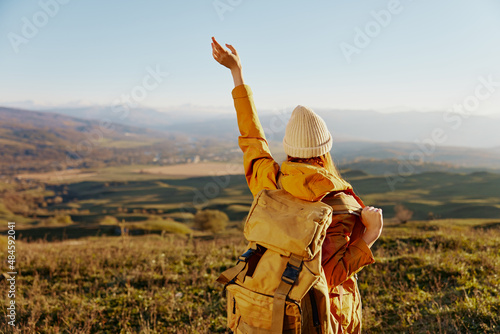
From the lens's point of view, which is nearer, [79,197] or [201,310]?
[201,310]

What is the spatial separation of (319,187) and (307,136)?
43 cm

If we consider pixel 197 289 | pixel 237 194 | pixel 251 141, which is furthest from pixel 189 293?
pixel 237 194

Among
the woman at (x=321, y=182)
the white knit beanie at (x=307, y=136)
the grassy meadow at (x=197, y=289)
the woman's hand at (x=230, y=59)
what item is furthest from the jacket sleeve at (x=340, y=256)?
the grassy meadow at (x=197, y=289)

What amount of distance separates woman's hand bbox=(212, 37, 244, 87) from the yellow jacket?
15 centimetres

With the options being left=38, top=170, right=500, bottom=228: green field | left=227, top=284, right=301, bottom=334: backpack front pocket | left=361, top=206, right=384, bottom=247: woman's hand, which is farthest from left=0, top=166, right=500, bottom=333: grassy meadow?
left=38, top=170, right=500, bottom=228: green field

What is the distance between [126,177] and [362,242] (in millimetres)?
151491

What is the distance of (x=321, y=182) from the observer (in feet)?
6.63

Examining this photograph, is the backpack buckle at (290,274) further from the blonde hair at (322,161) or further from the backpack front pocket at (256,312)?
the blonde hair at (322,161)

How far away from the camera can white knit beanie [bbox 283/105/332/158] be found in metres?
2.26

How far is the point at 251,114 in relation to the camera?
2775mm

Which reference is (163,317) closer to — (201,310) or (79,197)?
(201,310)

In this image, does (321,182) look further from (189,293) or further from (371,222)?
(189,293)

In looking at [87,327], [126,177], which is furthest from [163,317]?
[126,177]

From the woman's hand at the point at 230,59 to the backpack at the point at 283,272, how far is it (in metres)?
1.26
